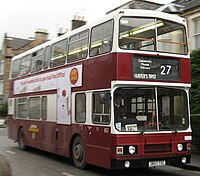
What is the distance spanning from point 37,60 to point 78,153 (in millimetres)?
5167

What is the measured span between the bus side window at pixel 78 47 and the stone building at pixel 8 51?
38931 mm

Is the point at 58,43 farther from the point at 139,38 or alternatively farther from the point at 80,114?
the point at 139,38

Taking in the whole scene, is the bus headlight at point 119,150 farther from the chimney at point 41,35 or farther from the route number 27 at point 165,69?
the chimney at point 41,35

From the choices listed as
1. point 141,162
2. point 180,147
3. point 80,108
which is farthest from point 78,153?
point 180,147

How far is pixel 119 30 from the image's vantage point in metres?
9.59

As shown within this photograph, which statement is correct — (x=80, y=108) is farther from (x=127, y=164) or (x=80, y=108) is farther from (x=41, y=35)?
(x=41, y=35)

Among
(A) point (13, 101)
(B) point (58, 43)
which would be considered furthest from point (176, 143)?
(A) point (13, 101)

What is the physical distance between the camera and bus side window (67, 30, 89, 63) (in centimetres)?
1123

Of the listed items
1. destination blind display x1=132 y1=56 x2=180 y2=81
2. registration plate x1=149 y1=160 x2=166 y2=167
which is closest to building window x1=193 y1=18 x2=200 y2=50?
destination blind display x1=132 y1=56 x2=180 y2=81

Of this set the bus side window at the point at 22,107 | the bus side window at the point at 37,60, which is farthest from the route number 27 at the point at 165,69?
the bus side window at the point at 22,107

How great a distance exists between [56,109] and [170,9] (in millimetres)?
10076

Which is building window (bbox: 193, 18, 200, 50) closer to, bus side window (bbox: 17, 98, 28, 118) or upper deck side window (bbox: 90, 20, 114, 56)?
bus side window (bbox: 17, 98, 28, 118)

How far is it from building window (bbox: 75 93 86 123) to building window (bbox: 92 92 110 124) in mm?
580

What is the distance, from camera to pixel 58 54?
13.1m
